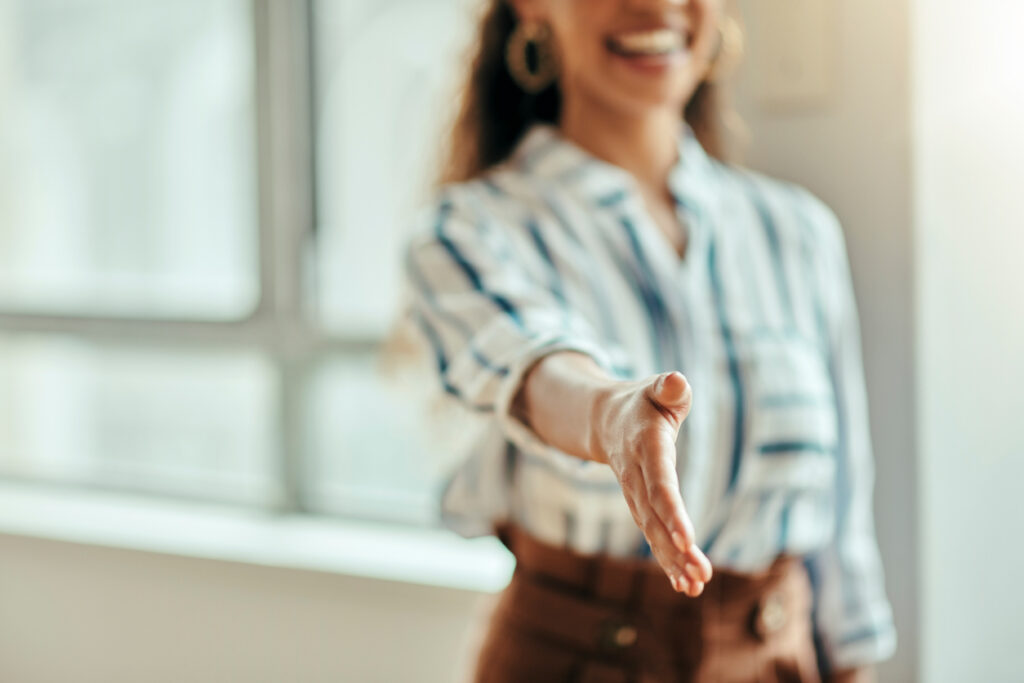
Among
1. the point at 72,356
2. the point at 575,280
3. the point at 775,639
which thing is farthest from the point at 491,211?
the point at 72,356

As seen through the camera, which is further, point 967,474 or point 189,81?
point 189,81

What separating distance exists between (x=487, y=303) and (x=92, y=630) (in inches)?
47.0

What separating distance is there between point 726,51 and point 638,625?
0.49 metres

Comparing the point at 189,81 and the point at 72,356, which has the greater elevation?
the point at 189,81

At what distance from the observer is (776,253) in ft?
2.77

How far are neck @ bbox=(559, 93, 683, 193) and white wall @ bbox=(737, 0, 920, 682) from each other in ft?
0.65

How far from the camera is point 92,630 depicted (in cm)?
163

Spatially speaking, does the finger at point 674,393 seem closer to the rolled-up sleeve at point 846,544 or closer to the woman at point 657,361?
the woman at point 657,361

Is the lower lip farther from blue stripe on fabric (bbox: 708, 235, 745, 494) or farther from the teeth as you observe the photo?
blue stripe on fabric (bbox: 708, 235, 745, 494)

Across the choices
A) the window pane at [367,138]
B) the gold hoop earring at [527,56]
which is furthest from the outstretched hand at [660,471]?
the window pane at [367,138]

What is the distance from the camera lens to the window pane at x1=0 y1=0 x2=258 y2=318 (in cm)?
167

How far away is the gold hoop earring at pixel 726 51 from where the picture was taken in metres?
0.92

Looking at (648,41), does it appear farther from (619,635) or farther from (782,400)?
(619,635)

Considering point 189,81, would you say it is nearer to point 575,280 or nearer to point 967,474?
point 575,280
